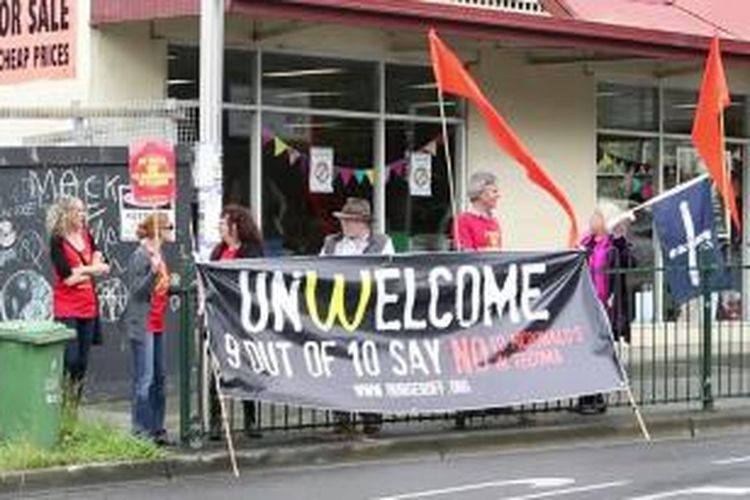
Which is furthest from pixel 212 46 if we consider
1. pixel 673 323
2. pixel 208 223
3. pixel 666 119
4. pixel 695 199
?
pixel 666 119

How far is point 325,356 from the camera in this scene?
11.7 m

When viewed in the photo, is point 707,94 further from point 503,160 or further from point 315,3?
point 503,160

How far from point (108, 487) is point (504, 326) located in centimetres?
331

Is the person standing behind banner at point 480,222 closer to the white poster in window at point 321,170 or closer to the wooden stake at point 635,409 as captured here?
the wooden stake at point 635,409

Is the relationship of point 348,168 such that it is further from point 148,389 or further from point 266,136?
point 148,389

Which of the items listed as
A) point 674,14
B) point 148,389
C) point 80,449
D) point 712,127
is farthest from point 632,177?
point 80,449

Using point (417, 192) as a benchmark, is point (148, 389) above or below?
below

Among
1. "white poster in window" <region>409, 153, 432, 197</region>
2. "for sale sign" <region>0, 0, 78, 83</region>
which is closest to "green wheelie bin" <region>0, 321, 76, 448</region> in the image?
"for sale sign" <region>0, 0, 78, 83</region>

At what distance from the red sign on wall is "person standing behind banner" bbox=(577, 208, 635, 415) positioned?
134 inches

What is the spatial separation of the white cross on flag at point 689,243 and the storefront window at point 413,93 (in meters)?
4.75

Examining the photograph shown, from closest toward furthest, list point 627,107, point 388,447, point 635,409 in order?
point 388,447 < point 635,409 < point 627,107

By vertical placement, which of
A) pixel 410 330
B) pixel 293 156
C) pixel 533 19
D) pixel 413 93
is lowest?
pixel 410 330

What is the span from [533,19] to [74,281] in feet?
21.8

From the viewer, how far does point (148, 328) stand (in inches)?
462
